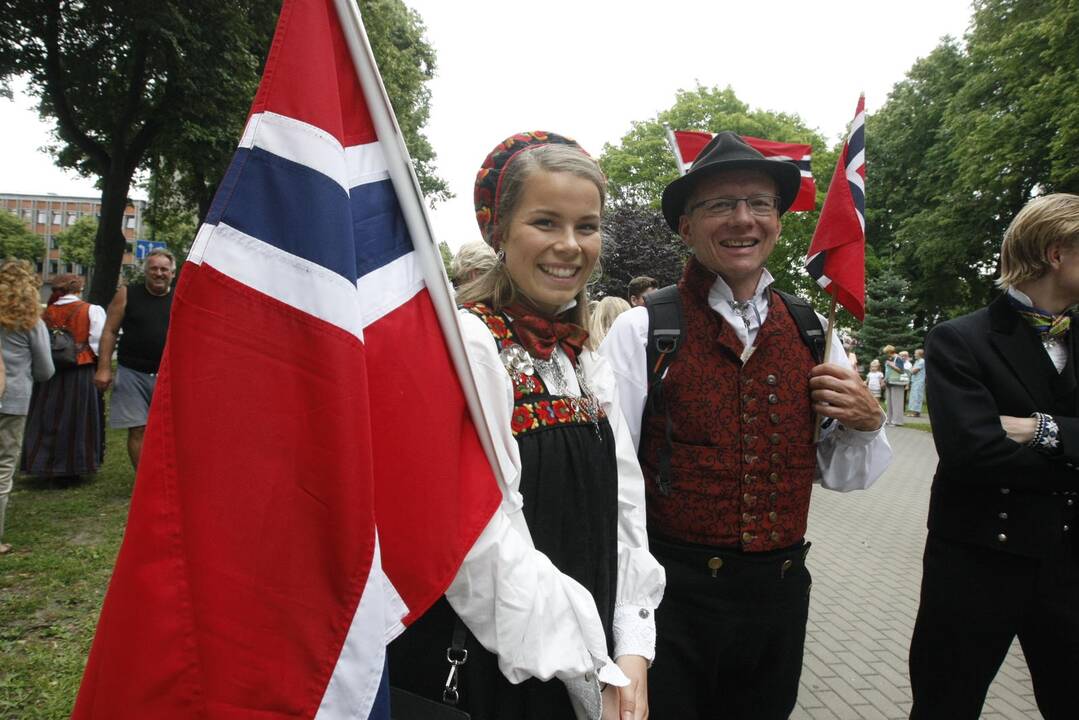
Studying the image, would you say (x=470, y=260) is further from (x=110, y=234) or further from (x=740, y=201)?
(x=110, y=234)

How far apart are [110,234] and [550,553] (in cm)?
1609

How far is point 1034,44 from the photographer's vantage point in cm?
1898

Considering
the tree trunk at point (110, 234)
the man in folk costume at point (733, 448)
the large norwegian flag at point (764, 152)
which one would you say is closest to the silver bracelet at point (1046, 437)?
the man in folk costume at point (733, 448)

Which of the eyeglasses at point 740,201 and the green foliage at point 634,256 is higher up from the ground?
the green foliage at point 634,256

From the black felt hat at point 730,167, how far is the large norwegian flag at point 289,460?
1276 mm

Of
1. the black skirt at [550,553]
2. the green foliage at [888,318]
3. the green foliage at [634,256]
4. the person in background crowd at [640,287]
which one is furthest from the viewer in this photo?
the green foliage at [888,318]

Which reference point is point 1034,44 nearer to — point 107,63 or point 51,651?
point 107,63

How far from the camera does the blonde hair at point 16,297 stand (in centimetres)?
559

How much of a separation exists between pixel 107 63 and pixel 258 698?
53.6 feet

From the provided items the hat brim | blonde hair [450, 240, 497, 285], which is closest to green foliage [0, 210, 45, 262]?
blonde hair [450, 240, 497, 285]

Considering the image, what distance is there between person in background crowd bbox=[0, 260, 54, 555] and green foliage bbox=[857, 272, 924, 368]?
85.9ft

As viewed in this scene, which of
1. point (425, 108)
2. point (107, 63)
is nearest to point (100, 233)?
point (107, 63)

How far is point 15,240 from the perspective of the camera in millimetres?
60469

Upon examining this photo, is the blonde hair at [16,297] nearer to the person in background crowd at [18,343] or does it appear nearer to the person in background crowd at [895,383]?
the person in background crowd at [18,343]
